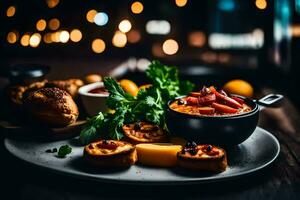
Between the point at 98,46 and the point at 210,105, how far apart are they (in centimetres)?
592

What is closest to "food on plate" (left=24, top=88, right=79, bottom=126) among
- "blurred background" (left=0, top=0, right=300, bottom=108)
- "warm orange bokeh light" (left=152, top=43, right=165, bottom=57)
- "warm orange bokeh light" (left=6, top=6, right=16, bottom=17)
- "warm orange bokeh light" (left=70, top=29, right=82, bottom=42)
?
"blurred background" (left=0, top=0, right=300, bottom=108)

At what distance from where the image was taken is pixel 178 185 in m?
2.05

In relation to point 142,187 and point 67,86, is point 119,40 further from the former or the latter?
point 142,187

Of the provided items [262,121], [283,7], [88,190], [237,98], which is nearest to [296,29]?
[283,7]

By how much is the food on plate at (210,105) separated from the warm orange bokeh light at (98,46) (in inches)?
225

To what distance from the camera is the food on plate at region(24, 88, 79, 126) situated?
2.58 meters

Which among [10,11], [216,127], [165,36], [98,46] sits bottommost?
[165,36]

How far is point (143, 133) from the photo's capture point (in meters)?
2.50

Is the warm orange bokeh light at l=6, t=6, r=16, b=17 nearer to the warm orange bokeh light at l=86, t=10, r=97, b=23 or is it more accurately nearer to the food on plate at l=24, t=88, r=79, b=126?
the food on plate at l=24, t=88, r=79, b=126

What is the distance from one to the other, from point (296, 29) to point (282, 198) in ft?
12.8

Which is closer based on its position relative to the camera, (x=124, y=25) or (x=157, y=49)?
(x=124, y=25)

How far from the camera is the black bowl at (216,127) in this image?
2270 millimetres

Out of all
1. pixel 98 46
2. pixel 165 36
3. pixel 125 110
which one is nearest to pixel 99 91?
pixel 125 110

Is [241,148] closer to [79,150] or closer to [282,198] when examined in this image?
[282,198]
